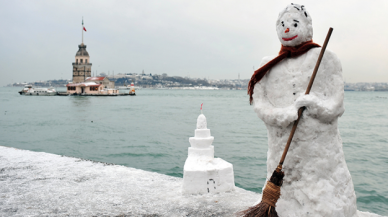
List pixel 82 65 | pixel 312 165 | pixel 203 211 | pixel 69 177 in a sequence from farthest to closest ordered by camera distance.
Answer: pixel 82 65 < pixel 69 177 < pixel 203 211 < pixel 312 165

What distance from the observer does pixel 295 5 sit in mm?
3414

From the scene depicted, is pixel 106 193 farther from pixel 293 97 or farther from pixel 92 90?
pixel 92 90

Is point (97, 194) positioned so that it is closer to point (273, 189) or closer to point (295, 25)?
point (273, 189)

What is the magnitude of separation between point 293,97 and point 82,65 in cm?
9004

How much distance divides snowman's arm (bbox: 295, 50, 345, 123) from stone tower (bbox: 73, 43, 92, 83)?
294 ft

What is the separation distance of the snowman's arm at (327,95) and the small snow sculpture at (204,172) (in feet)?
7.09

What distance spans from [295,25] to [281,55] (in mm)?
369

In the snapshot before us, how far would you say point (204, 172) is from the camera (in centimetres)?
494

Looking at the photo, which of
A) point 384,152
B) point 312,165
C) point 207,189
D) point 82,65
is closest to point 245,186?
point 207,189

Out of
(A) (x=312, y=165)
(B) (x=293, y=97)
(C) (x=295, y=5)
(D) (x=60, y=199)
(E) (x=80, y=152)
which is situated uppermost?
(C) (x=295, y=5)

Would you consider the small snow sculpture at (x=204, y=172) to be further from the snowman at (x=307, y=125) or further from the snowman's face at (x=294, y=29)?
the snowman's face at (x=294, y=29)

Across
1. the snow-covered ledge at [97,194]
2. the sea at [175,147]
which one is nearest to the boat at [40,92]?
the sea at [175,147]

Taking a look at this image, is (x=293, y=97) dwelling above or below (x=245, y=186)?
above

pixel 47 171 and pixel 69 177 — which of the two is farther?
pixel 47 171
